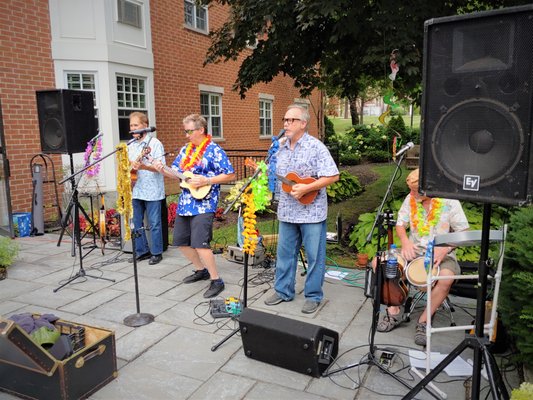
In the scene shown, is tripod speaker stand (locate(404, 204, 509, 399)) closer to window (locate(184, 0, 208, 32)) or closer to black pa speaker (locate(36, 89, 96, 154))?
black pa speaker (locate(36, 89, 96, 154))

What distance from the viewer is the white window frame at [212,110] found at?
1279 centimetres

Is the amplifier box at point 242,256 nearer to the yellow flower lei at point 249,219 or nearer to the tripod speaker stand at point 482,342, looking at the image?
the yellow flower lei at point 249,219

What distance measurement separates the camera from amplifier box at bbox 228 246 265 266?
Result: 220 inches

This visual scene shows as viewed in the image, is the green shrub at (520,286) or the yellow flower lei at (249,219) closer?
the green shrub at (520,286)

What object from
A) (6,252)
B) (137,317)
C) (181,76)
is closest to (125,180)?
(137,317)

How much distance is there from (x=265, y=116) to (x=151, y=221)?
11.2m

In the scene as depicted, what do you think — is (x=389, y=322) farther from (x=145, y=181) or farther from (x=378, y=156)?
(x=378, y=156)

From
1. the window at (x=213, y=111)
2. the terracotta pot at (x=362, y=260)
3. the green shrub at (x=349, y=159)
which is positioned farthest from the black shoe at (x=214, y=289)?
the green shrub at (x=349, y=159)

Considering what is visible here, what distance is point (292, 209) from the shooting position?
4.12 metres

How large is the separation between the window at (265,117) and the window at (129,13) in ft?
20.7

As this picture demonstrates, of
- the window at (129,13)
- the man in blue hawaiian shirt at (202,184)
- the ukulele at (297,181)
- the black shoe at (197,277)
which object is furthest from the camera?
the window at (129,13)

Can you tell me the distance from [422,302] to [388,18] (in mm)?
3543

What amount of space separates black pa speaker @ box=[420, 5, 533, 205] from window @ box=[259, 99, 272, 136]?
1368 cm

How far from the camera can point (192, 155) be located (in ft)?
15.1
